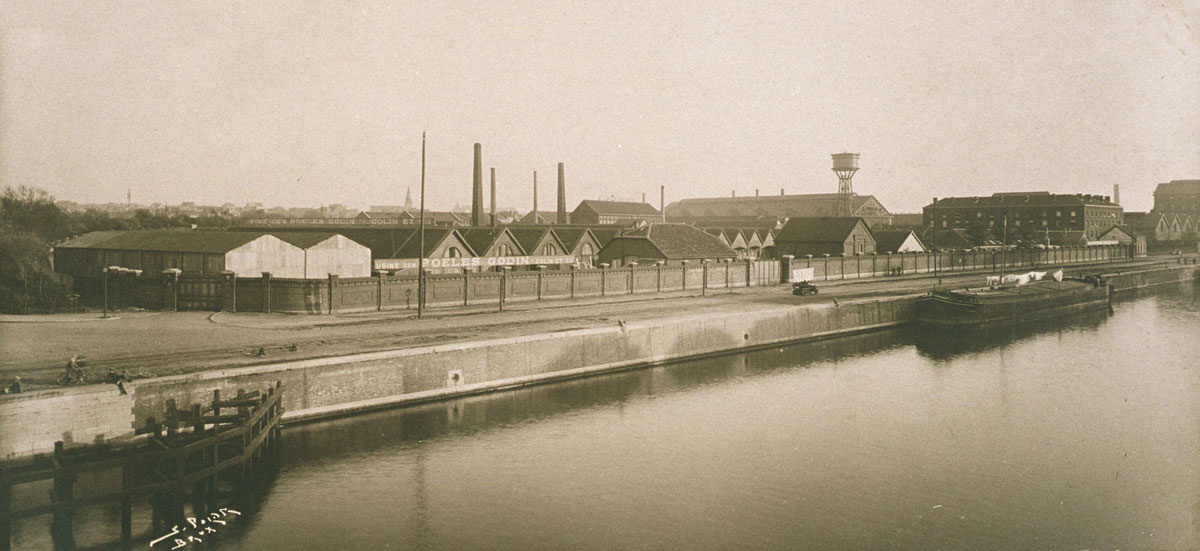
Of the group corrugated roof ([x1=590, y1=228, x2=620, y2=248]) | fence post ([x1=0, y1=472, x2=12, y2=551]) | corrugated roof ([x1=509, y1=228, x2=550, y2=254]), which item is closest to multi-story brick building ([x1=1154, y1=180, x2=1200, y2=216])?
corrugated roof ([x1=590, y1=228, x2=620, y2=248])

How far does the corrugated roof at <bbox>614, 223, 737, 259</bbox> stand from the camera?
196ft

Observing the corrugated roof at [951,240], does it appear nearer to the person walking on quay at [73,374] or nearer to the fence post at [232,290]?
the fence post at [232,290]

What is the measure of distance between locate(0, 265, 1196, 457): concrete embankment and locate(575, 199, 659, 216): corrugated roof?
6755cm

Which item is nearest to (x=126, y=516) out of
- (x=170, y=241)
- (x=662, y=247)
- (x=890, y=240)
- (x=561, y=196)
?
(x=170, y=241)

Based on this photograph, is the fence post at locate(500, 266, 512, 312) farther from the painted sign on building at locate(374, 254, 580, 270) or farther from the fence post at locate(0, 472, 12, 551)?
the fence post at locate(0, 472, 12, 551)

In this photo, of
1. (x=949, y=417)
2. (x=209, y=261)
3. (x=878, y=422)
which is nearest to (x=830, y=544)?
(x=878, y=422)

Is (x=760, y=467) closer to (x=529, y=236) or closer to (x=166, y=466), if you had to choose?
(x=166, y=466)

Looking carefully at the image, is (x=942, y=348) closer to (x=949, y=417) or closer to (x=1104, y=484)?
(x=949, y=417)

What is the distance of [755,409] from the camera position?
1173 inches

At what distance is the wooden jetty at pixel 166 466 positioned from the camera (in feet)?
58.4

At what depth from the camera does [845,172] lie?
102688 mm

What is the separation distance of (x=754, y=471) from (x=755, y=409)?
7.45 meters

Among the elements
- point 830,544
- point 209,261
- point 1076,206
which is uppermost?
point 1076,206

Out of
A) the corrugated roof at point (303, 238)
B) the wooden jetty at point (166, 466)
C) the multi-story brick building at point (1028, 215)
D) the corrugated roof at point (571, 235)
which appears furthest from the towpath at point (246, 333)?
the multi-story brick building at point (1028, 215)
